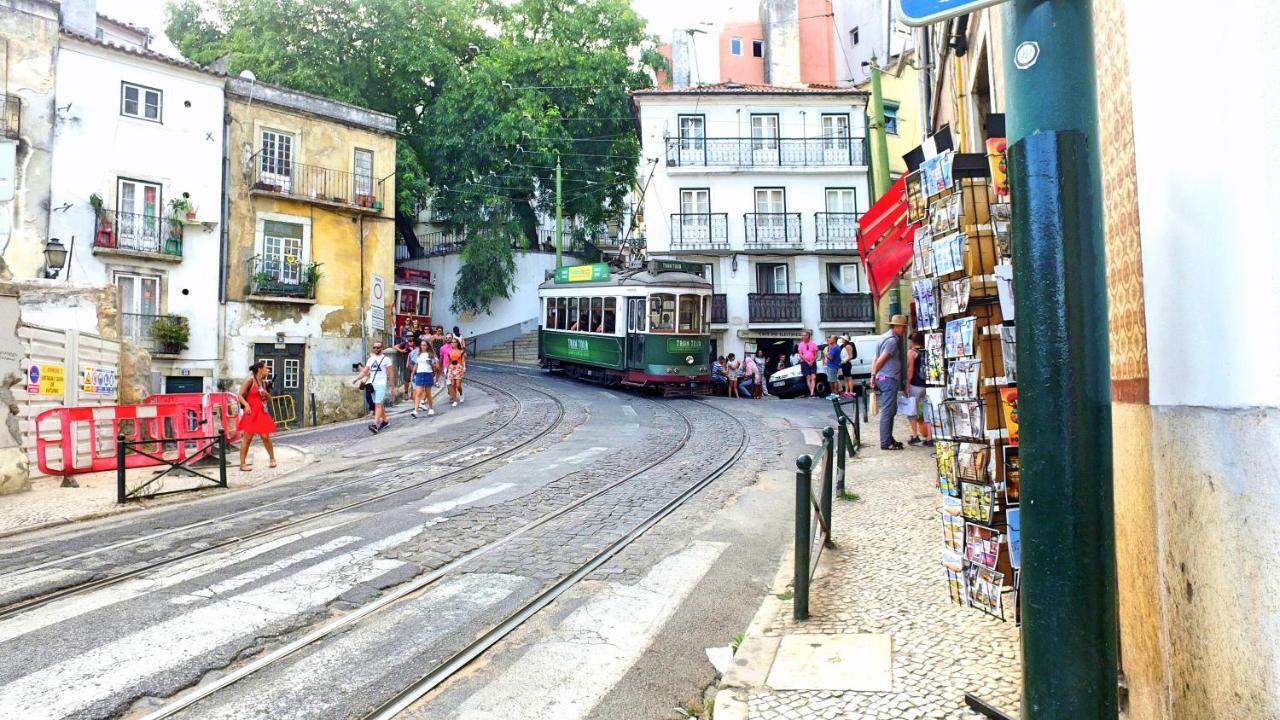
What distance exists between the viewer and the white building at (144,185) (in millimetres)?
19062

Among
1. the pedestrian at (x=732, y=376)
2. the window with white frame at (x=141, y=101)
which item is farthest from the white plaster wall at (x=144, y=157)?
the pedestrian at (x=732, y=376)

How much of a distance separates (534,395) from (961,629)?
54.5 ft

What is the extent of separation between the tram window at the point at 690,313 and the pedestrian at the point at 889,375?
954cm

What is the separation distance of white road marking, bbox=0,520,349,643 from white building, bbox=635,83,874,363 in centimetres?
2389

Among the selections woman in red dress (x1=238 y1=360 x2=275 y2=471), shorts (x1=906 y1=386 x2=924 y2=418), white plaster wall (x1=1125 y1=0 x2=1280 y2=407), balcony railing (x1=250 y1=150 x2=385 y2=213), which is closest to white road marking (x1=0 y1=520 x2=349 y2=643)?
woman in red dress (x1=238 y1=360 x2=275 y2=471)

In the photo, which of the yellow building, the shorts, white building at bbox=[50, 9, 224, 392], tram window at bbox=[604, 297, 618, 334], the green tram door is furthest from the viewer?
the yellow building

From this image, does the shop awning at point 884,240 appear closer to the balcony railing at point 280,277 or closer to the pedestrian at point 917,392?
the pedestrian at point 917,392

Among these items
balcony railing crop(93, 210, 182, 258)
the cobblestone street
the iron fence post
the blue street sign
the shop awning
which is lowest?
the cobblestone street

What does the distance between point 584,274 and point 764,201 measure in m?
10.8

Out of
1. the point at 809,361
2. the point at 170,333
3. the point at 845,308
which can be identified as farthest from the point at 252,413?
the point at 845,308

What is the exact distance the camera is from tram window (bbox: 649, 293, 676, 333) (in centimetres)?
1964

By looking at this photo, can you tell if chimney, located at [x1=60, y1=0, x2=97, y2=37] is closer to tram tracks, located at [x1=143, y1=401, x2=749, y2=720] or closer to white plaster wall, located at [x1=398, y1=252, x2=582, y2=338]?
white plaster wall, located at [x1=398, y1=252, x2=582, y2=338]

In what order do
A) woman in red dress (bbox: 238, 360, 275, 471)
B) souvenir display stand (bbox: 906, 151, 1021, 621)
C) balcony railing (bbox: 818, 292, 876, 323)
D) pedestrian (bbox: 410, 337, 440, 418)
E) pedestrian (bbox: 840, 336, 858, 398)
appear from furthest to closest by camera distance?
balcony railing (bbox: 818, 292, 876, 323)
pedestrian (bbox: 840, 336, 858, 398)
pedestrian (bbox: 410, 337, 440, 418)
woman in red dress (bbox: 238, 360, 275, 471)
souvenir display stand (bbox: 906, 151, 1021, 621)

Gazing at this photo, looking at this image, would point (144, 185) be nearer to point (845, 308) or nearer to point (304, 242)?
point (304, 242)
